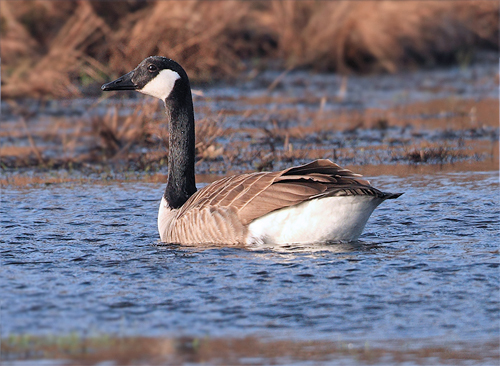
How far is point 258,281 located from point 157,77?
2.93 meters

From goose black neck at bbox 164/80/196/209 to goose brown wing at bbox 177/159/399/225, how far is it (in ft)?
3.03

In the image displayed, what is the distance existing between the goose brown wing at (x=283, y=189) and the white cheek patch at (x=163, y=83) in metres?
1.33

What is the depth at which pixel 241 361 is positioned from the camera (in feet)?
14.0

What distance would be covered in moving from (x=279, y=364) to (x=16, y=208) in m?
5.13

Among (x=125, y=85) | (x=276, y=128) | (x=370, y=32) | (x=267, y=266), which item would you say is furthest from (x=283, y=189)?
(x=370, y=32)

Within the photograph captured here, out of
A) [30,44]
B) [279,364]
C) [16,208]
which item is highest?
[30,44]

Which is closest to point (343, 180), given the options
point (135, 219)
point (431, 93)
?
point (135, 219)

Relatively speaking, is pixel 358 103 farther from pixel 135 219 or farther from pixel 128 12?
pixel 135 219

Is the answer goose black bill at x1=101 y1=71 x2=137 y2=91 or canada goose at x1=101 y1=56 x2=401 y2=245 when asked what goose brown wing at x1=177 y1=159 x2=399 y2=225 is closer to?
canada goose at x1=101 y1=56 x2=401 y2=245

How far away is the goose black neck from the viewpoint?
800cm

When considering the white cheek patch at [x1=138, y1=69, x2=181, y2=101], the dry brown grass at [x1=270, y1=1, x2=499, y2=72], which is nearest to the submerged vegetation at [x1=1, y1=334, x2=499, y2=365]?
the white cheek patch at [x1=138, y1=69, x2=181, y2=101]

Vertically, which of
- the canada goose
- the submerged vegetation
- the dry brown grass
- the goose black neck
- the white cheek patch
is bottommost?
the submerged vegetation

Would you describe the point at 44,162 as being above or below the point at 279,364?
above

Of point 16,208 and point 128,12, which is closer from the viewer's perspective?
point 16,208
